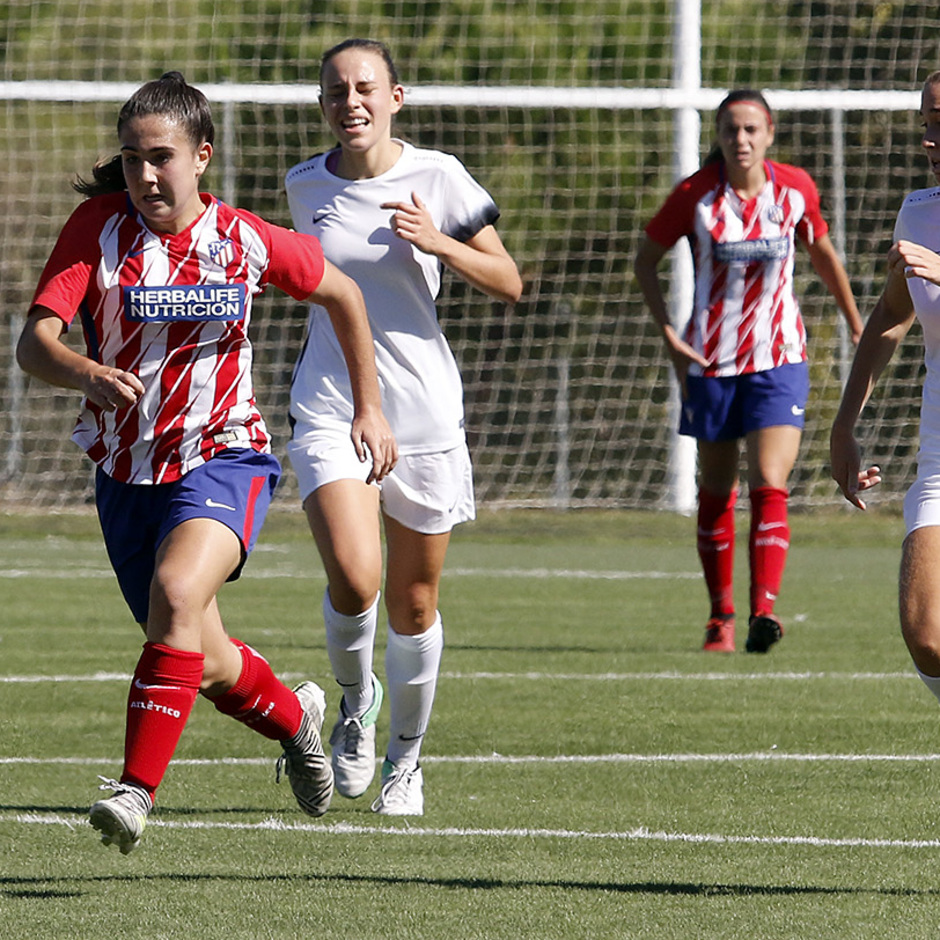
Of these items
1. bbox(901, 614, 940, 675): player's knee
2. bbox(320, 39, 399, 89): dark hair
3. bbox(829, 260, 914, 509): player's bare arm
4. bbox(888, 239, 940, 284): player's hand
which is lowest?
bbox(901, 614, 940, 675): player's knee

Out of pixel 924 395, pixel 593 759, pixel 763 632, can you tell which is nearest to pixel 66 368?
pixel 924 395

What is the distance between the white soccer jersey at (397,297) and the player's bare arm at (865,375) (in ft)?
4.70

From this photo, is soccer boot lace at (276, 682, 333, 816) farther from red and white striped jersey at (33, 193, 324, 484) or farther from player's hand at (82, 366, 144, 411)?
player's hand at (82, 366, 144, 411)

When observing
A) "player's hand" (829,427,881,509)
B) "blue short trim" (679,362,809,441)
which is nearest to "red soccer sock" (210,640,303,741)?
"player's hand" (829,427,881,509)

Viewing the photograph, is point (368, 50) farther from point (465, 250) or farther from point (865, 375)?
point (865, 375)

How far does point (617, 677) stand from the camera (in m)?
8.34

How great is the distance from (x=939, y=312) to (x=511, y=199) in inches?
513

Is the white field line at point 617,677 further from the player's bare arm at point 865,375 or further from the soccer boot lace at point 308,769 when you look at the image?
the player's bare arm at point 865,375

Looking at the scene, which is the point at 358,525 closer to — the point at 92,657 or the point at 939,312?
the point at 939,312

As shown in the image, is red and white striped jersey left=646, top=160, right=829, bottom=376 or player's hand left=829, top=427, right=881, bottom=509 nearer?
player's hand left=829, top=427, right=881, bottom=509

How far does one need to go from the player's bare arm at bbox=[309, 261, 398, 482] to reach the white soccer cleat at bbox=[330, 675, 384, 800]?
0.96 metres

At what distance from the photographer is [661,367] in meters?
17.2

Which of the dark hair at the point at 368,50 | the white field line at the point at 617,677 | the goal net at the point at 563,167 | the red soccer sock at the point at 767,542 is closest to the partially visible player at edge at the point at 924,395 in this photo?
the dark hair at the point at 368,50

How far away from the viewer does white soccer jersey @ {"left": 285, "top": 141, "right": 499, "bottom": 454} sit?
5863 mm
